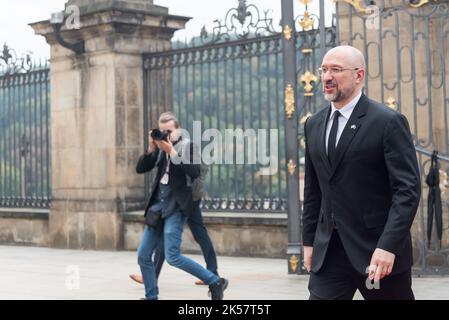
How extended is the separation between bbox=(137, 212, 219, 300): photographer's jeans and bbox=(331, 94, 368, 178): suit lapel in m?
3.55

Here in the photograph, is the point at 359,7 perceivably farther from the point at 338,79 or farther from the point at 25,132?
the point at 25,132

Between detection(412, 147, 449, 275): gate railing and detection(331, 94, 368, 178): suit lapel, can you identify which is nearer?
detection(331, 94, 368, 178): suit lapel

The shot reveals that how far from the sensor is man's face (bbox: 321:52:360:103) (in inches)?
166

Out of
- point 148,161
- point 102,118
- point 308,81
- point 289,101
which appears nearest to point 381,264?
point 148,161

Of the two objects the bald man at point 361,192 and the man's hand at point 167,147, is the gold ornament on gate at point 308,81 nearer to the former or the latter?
the man's hand at point 167,147

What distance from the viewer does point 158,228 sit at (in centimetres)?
782

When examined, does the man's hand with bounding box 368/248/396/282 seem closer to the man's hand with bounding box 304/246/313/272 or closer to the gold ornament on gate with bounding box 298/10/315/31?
the man's hand with bounding box 304/246/313/272

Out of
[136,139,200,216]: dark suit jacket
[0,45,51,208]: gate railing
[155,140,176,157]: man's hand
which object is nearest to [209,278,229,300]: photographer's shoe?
[136,139,200,216]: dark suit jacket

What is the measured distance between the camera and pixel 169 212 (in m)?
7.83

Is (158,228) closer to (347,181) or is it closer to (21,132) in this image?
(347,181)

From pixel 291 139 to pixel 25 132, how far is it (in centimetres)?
653

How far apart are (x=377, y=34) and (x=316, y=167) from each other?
5.21 metres

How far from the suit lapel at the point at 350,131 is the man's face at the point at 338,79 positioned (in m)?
0.09

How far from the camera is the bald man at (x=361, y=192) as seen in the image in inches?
162
